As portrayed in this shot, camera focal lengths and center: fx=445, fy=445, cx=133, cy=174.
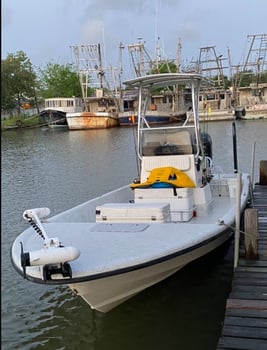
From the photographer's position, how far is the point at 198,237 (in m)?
5.36

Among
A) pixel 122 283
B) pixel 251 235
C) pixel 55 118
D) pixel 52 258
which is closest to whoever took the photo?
pixel 52 258

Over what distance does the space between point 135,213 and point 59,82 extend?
6721 centimetres

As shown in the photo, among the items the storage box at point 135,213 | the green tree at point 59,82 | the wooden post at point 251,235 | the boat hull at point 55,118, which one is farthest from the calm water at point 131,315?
the green tree at point 59,82

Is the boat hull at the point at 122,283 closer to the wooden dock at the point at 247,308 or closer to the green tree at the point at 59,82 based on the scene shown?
the wooden dock at the point at 247,308

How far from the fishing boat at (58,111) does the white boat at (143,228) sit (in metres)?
47.1

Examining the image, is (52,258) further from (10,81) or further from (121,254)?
(10,81)

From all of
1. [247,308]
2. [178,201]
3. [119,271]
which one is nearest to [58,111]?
[178,201]

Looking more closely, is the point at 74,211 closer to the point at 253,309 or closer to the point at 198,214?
the point at 198,214

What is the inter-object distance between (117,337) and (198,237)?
159cm

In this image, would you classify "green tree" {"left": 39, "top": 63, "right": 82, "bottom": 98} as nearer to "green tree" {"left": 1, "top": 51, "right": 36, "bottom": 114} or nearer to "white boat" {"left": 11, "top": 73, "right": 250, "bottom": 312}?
"white boat" {"left": 11, "top": 73, "right": 250, "bottom": 312}

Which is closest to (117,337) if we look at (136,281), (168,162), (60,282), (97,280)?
(136,281)

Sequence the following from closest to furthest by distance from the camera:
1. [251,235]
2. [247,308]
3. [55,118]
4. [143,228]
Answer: [247,308], [143,228], [251,235], [55,118]

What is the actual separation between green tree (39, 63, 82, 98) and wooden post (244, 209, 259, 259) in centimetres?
6522

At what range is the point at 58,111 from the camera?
179 feet
